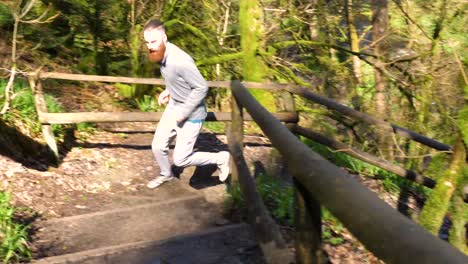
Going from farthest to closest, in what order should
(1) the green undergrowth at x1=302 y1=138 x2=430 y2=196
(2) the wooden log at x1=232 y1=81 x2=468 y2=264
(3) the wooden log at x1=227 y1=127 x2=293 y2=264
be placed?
(1) the green undergrowth at x1=302 y1=138 x2=430 y2=196
(3) the wooden log at x1=227 y1=127 x2=293 y2=264
(2) the wooden log at x1=232 y1=81 x2=468 y2=264

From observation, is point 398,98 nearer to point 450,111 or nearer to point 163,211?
point 450,111

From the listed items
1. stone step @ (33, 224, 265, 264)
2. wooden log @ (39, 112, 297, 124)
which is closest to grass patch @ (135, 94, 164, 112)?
wooden log @ (39, 112, 297, 124)

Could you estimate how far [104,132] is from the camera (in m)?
7.23

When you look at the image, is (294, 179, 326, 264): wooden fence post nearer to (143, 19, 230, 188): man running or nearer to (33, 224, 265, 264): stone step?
(33, 224, 265, 264): stone step

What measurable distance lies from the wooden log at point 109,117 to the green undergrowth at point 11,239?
1.49 meters

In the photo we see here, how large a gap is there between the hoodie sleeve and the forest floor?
81 centimetres

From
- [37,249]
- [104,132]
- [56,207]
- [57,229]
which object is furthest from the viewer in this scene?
[104,132]

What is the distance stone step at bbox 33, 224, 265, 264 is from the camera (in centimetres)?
356

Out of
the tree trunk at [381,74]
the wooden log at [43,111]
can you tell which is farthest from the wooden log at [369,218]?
the tree trunk at [381,74]

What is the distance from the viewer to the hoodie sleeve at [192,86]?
15.3 ft

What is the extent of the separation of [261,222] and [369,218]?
6.84ft

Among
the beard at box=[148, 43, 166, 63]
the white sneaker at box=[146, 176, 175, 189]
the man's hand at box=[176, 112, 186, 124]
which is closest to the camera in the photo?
the beard at box=[148, 43, 166, 63]

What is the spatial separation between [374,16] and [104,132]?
9060 mm

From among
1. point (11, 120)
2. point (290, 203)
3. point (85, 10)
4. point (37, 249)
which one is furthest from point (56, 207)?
point (85, 10)
